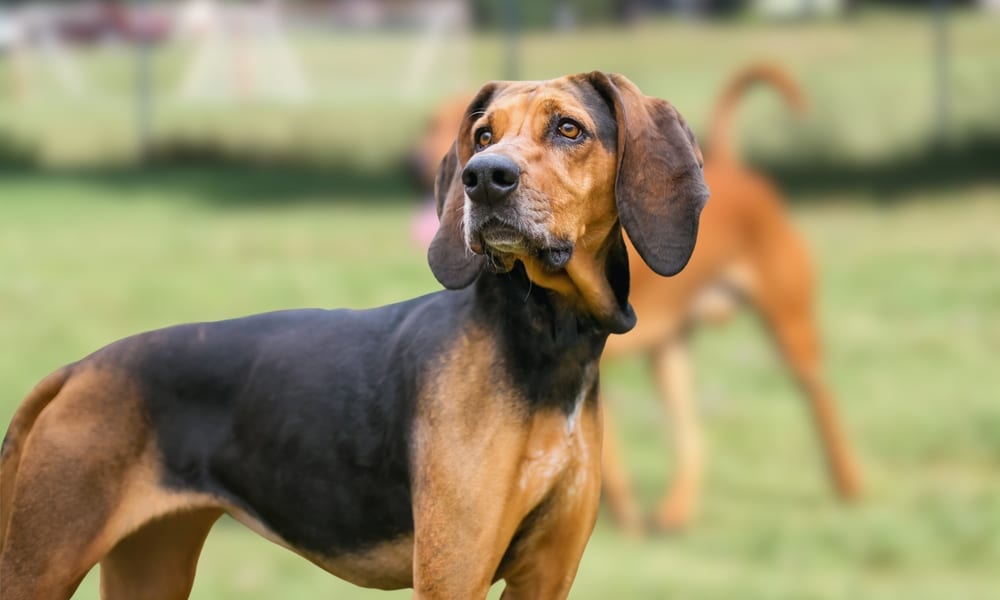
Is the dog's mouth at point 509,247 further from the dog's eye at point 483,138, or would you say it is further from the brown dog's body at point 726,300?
the brown dog's body at point 726,300

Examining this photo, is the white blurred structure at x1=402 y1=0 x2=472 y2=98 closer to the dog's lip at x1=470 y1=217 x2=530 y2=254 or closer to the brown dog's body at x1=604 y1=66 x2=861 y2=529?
the brown dog's body at x1=604 y1=66 x2=861 y2=529

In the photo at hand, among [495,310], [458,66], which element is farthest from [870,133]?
[495,310]

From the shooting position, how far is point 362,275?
1338 centimetres

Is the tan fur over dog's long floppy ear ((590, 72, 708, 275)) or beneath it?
beneath

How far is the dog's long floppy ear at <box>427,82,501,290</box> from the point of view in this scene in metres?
3.02

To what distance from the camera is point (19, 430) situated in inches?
132

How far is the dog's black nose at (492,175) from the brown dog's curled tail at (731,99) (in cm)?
643

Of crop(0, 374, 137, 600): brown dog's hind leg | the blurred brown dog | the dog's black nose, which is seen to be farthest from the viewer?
the blurred brown dog

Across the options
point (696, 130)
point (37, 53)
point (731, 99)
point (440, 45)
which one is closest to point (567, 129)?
point (731, 99)

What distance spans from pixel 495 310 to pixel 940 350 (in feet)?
28.9

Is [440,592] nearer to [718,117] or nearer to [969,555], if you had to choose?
[969,555]

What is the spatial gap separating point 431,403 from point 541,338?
25cm

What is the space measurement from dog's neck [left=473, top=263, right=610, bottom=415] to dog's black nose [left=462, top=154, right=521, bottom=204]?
29 cm

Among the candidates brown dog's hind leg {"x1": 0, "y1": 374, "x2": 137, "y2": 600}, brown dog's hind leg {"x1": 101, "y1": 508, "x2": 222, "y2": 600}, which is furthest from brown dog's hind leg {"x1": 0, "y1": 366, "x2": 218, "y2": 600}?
brown dog's hind leg {"x1": 101, "y1": 508, "x2": 222, "y2": 600}
